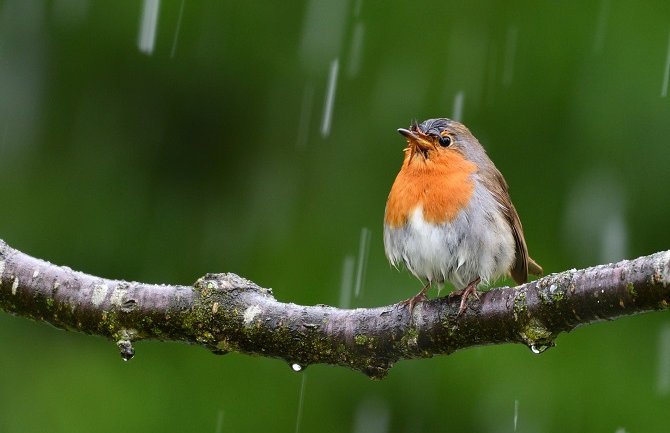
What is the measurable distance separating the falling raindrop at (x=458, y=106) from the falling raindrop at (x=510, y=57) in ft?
0.79

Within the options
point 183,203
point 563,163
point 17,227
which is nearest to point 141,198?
point 183,203

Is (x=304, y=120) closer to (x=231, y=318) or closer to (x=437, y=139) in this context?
(x=437, y=139)

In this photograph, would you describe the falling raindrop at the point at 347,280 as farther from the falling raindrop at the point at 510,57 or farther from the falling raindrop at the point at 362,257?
the falling raindrop at the point at 510,57

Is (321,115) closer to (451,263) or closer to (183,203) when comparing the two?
(183,203)

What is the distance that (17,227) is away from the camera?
5340mm

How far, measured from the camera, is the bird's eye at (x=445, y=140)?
16.9 feet

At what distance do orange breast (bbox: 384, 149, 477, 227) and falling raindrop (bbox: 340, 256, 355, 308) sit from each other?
419 millimetres

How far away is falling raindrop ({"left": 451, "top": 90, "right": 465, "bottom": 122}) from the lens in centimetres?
553

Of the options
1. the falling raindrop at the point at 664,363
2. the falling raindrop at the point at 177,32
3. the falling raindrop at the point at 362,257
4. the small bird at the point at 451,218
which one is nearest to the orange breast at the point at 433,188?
the small bird at the point at 451,218

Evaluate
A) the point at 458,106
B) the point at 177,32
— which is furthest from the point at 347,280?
the point at 177,32

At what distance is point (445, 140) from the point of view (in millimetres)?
5168

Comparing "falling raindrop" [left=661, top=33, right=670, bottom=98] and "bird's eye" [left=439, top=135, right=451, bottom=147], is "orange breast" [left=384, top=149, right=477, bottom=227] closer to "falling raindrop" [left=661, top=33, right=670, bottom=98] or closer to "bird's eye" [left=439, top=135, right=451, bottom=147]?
"bird's eye" [left=439, top=135, right=451, bottom=147]

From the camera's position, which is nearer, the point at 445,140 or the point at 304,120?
the point at 445,140

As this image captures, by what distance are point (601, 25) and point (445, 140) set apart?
1082 millimetres
